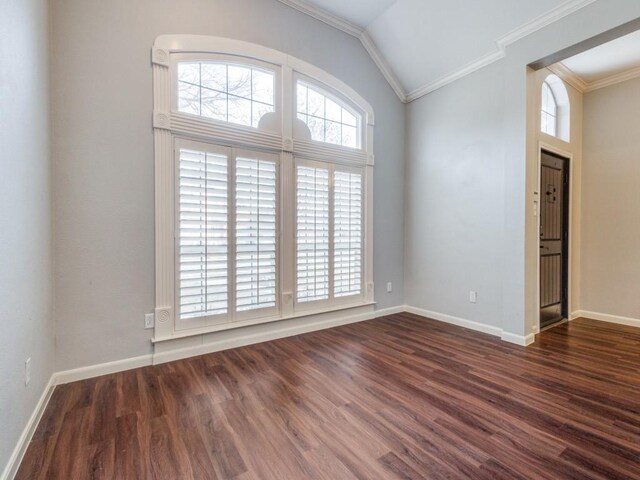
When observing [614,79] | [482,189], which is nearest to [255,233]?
[482,189]

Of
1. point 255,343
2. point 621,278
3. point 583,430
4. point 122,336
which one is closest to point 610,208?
point 621,278

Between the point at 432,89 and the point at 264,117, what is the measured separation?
2.33 metres

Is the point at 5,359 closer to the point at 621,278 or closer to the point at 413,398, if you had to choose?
the point at 413,398

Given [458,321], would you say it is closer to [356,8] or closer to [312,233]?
[312,233]

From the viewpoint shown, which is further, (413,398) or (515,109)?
(515,109)

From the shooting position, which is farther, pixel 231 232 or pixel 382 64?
pixel 382 64

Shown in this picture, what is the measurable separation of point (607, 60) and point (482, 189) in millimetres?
2094

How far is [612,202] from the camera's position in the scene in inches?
153

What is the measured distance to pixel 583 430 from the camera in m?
1.74

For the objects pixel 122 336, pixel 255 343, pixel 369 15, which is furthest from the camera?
pixel 369 15

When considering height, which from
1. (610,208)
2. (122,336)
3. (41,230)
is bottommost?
(122,336)

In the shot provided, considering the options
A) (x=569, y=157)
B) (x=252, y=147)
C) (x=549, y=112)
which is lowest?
(x=252, y=147)

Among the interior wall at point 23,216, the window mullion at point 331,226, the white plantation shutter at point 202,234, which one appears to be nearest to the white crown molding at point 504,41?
the window mullion at point 331,226

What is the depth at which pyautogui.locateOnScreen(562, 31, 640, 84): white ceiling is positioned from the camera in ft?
10.7
